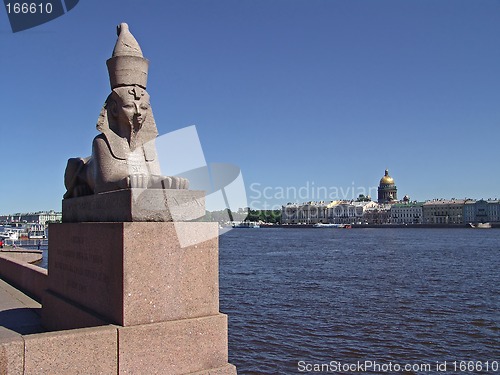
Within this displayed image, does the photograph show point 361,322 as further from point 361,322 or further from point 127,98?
point 127,98

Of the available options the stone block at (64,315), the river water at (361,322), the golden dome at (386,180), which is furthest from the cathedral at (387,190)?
the stone block at (64,315)

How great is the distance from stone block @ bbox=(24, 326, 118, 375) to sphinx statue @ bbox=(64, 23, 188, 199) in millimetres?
1275

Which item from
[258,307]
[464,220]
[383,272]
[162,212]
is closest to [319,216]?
[464,220]

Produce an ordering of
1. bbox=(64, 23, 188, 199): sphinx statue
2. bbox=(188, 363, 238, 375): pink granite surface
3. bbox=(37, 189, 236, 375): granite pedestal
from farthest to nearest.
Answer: bbox=(64, 23, 188, 199): sphinx statue → bbox=(188, 363, 238, 375): pink granite surface → bbox=(37, 189, 236, 375): granite pedestal

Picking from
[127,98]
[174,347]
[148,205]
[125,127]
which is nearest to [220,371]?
[174,347]

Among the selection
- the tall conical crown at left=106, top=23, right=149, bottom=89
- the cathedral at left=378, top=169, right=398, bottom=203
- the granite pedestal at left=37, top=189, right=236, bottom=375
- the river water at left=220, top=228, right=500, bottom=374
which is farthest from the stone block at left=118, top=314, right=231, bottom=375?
the cathedral at left=378, top=169, right=398, bottom=203

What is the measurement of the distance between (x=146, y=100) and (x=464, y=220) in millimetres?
104316

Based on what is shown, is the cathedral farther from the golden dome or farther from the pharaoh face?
the pharaoh face

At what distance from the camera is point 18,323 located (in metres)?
5.14

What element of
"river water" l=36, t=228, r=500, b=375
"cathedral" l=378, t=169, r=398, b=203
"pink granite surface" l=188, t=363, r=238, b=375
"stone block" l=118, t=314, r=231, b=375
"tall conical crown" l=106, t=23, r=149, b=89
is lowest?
"river water" l=36, t=228, r=500, b=375

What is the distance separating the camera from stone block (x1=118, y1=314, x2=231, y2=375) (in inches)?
125

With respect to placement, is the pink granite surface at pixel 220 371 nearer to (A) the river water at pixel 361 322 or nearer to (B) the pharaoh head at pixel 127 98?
(B) the pharaoh head at pixel 127 98

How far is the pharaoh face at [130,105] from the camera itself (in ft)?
13.5

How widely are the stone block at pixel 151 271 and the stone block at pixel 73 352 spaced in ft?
0.65
